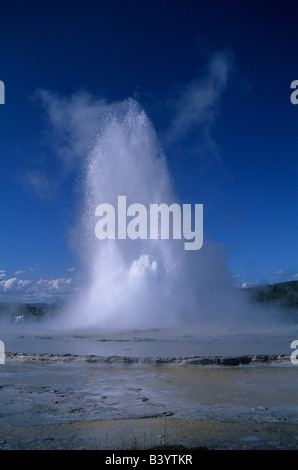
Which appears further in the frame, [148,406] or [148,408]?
[148,406]

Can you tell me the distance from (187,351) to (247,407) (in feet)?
22.4

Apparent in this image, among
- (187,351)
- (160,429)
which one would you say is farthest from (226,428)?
(187,351)

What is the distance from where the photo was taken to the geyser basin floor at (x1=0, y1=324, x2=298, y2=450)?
406 cm

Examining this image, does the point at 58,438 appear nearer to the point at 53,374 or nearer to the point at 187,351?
the point at 53,374

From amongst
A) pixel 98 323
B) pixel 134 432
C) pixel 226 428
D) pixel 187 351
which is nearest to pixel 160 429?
pixel 134 432

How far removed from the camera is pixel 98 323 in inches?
1037

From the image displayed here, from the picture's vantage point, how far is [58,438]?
4.12m

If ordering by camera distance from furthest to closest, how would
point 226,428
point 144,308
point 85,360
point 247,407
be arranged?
point 144,308 < point 85,360 < point 247,407 < point 226,428

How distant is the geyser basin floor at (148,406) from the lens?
4.06m

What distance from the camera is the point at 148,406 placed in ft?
18.3
